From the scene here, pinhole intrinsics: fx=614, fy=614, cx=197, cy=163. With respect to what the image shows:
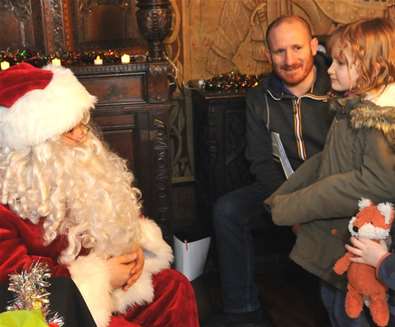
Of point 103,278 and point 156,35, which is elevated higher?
point 156,35

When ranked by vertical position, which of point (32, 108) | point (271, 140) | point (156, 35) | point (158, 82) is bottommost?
point (271, 140)

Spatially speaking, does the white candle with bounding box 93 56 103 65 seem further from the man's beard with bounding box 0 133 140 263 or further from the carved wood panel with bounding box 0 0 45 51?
the man's beard with bounding box 0 133 140 263

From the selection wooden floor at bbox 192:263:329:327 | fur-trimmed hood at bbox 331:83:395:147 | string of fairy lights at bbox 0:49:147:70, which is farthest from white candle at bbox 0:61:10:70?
fur-trimmed hood at bbox 331:83:395:147

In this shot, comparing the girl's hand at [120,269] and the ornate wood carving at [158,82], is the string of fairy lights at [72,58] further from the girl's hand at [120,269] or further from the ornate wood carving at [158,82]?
the girl's hand at [120,269]

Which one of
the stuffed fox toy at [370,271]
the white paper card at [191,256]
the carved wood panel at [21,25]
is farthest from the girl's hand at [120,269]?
the carved wood panel at [21,25]

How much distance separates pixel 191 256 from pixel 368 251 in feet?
5.87

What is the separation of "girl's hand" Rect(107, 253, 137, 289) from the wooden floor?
3.70 ft

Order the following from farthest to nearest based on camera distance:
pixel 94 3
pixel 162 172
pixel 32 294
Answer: pixel 94 3
pixel 162 172
pixel 32 294

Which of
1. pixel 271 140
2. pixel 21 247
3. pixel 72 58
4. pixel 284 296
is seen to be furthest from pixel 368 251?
pixel 72 58

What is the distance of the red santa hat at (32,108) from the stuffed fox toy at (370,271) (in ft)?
3.46

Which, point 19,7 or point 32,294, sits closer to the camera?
point 32,294

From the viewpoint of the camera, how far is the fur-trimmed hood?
200 centimetres

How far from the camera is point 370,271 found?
2.02 metres

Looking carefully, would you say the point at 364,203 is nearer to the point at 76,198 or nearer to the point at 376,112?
the point at 376,112
